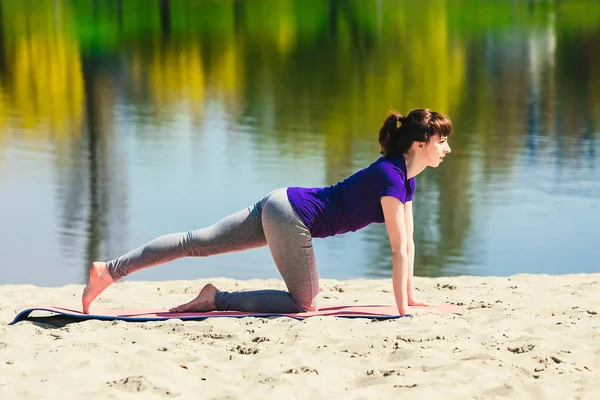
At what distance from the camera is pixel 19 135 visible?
17.7m

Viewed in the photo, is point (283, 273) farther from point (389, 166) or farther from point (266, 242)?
point (389, 166)

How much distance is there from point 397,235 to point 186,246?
3.85ft

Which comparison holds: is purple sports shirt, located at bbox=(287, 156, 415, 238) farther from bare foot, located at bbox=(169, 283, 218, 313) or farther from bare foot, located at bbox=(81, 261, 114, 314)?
bare foot, located at bbox=(81, 261, 114, 314)

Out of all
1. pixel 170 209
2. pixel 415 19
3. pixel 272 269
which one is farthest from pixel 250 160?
pixel 415 19

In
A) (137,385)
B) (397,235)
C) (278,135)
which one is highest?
(397,235)

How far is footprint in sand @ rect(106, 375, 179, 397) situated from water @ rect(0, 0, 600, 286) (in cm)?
452

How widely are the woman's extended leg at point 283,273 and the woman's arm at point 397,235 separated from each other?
0.48 meters

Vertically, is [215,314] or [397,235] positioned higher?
[397,235]

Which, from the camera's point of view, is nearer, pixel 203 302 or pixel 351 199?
pixel 351 199

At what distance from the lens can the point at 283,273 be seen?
599 cm

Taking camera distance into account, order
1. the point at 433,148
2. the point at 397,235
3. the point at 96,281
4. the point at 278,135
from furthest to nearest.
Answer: the point at 278,135
the point at 96,281
the point at 433,148
the point at 397,235

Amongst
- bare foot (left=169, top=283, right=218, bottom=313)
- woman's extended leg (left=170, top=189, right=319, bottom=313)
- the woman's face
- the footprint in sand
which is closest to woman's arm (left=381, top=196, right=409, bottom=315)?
the woman's face

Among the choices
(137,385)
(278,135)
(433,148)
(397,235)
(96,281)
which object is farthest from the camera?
(278,135)

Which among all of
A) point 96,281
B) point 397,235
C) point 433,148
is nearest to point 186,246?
point 96,281
